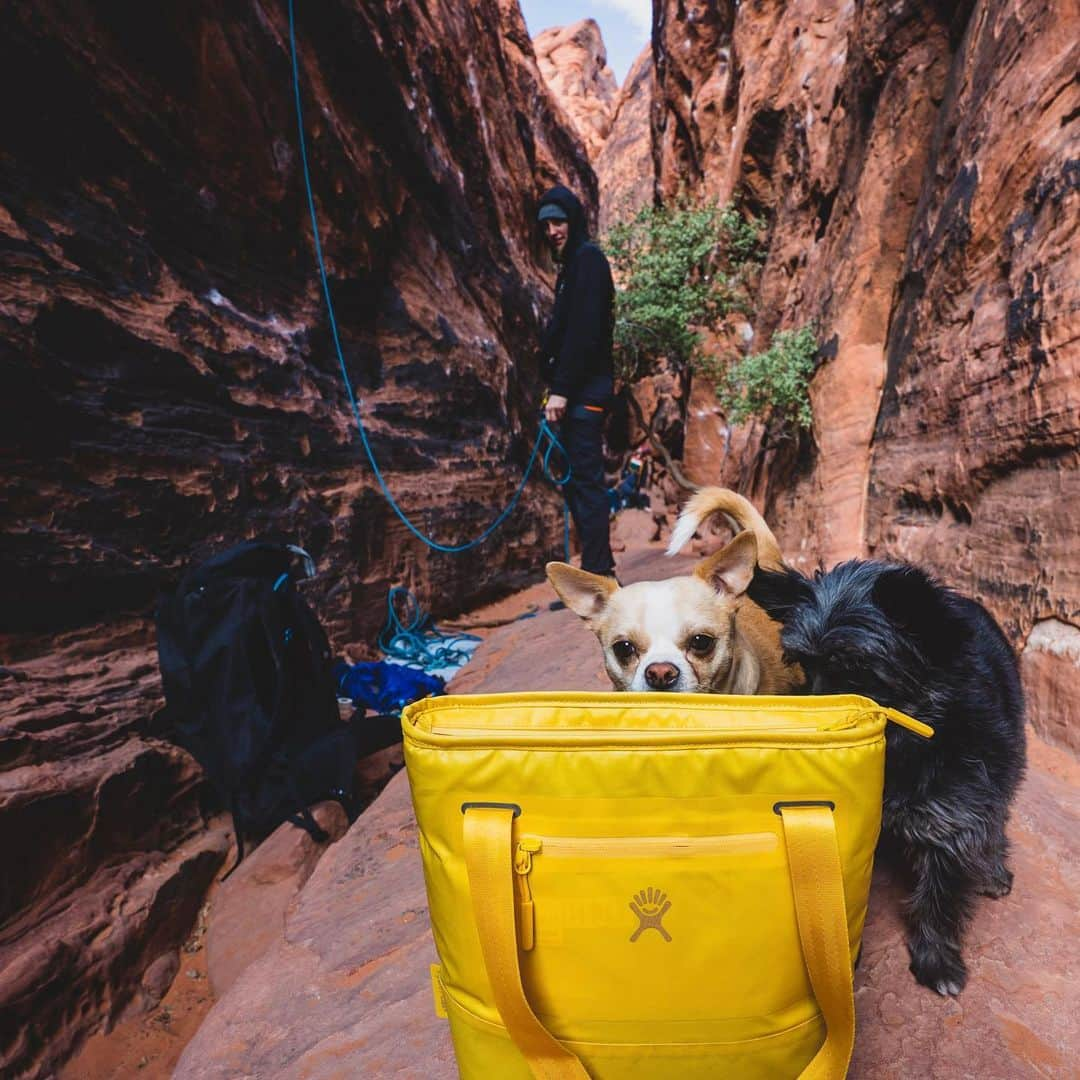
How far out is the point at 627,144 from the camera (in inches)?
1158

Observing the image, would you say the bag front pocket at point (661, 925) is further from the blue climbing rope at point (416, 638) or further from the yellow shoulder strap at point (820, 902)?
the blue climbing rope at point (416, 638)

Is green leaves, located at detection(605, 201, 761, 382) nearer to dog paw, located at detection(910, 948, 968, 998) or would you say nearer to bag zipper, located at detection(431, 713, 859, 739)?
dog paw, located at detection(910, 948, 968, 998)

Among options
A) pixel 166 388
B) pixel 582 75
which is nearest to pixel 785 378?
pixel 166 388

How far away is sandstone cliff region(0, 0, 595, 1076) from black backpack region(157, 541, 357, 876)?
32 cm

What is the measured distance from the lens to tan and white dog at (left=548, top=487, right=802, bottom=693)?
2.09 metres

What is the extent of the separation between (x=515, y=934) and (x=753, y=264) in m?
11.3

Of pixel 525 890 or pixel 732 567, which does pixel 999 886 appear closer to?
pixel 732 567

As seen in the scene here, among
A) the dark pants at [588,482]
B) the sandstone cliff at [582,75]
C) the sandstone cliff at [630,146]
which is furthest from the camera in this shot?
the sandstone cliff at [582,75]

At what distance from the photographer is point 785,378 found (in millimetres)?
5398

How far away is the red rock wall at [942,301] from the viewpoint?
2.61 metres

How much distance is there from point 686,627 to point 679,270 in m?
8.81

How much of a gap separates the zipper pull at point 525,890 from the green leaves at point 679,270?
9.63 meters

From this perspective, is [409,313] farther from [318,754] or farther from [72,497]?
[318,754]

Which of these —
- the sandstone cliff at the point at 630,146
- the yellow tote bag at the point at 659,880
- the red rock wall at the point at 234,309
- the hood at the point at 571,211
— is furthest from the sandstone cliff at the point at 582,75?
the yellow tote bag at the point at 659,880
